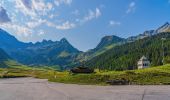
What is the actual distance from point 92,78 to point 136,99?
111 feet

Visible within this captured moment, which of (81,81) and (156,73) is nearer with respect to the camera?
(81,81)

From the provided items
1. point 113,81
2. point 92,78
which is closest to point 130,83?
point 113,81

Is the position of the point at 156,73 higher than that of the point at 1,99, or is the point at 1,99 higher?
the point at 156,73

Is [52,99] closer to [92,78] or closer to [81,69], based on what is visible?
[92,78]

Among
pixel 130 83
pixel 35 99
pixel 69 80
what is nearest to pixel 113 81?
pixel 130 83

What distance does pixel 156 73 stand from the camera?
6244 cm

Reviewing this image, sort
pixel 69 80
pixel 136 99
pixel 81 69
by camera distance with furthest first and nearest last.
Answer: pixel 81 69 < pixel 69 80 < pixel 136 99

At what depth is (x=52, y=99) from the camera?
87.4ft

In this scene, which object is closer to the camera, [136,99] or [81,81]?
[136,99]

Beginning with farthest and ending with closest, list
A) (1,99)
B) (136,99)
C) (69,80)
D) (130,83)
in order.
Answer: (69,80) → (130,83) → (1,99) → (136,99)

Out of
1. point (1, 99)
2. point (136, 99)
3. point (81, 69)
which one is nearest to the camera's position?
point (136, 99)

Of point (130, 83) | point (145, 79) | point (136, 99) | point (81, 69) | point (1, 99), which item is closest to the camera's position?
point (136, 99)

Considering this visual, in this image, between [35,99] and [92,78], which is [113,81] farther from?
[35,99]

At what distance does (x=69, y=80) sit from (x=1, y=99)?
114ft
